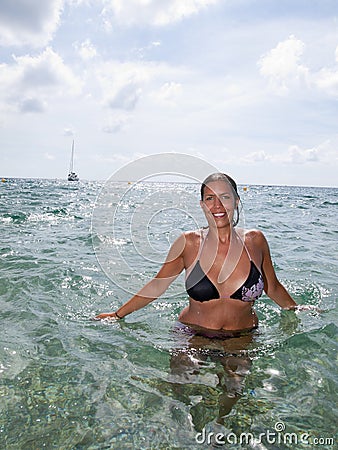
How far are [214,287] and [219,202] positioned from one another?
0.79 metres

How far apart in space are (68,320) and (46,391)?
1652mm

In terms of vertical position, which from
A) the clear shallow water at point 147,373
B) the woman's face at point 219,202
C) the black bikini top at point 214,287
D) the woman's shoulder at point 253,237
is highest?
the woman's face at point 219,202

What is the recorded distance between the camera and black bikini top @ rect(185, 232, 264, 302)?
3.72m

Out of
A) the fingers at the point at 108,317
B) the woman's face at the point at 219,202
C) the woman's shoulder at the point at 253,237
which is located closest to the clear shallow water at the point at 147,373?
the fingers at the point at 108,317

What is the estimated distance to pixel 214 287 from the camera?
3.73 m

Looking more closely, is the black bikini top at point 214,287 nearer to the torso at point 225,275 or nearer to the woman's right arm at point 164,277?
the torso at point 225,275

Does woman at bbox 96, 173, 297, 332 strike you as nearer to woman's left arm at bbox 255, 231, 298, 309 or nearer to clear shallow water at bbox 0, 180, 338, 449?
woman's left arm at bbox 255, 231, 298, 309

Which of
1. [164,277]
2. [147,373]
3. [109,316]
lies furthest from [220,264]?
[109,316]

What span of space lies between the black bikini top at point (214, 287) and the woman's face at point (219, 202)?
491 millimetres

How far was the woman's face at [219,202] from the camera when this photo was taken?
360 centimetres

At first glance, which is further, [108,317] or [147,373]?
[108,317]

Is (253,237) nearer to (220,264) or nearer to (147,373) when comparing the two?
(220,264)

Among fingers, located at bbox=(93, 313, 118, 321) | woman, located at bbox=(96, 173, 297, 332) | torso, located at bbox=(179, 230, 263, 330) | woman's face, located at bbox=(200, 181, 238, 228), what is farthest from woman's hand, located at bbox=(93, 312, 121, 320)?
woman's face, located at bbox=(200, 181, 238, 228)

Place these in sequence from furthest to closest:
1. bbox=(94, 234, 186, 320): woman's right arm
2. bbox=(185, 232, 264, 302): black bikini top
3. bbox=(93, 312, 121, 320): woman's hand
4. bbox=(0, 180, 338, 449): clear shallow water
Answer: bbox=(93, 312, 121, 320): woman's hand → bbox=(94, 234, 186, 320): woman's right arm → bbox=(185, 232, 264, 302): black bikini top → bbox=(0, 180, 338, 449): clear shallow water
